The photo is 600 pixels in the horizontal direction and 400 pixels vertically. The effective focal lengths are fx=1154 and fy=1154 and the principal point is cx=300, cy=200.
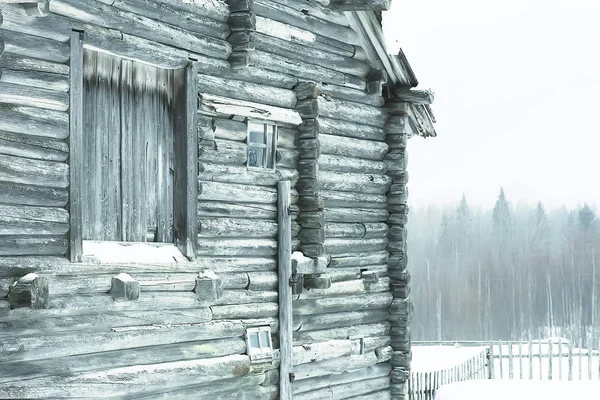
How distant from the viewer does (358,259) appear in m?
16.8

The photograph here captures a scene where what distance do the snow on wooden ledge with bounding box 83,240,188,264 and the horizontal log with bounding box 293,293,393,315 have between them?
283cm

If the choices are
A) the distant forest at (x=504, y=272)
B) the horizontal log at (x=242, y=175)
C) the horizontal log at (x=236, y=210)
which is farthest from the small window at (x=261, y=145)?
the distant forest at (x=504, y=272)

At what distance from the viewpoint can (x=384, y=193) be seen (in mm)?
17641

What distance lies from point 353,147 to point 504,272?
5398 centimetres

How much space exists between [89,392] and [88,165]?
91.3 inches

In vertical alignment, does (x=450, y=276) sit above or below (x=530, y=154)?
below

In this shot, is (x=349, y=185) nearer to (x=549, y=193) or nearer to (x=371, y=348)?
(x=371, y=348)

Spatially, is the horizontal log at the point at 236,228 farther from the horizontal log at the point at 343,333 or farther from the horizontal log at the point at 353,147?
the horizontal log at the point at 353,147

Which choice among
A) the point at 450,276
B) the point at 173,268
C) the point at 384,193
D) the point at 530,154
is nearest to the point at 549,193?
the point at 530,154

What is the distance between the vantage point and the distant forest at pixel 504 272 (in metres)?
63.6

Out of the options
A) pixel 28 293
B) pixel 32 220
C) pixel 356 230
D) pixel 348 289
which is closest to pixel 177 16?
pixel 32 220

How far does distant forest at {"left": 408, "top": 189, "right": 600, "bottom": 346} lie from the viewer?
6359 cm

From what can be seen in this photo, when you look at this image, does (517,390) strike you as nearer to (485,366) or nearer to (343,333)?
(485,366)

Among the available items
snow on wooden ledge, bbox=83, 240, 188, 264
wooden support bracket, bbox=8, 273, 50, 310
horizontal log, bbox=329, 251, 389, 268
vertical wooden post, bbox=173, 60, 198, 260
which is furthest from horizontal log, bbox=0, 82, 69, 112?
horizontal log, bbox=329, 251, 389, 268
